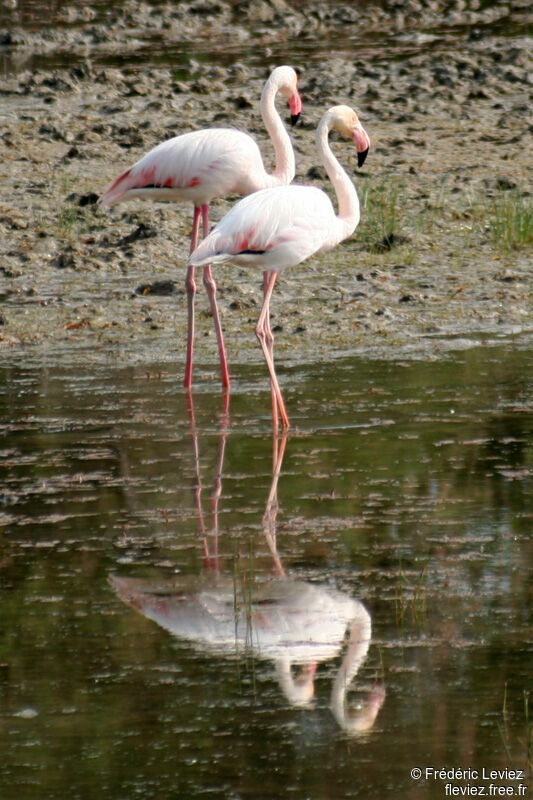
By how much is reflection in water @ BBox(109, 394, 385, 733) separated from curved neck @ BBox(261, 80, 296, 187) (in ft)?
11.8

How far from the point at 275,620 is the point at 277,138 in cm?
429

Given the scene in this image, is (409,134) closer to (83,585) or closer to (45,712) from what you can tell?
(83,585)

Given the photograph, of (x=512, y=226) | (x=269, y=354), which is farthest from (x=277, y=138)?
(x=512, y=226)

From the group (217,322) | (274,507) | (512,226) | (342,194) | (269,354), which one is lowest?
(512,226)

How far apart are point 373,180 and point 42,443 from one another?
603 cm

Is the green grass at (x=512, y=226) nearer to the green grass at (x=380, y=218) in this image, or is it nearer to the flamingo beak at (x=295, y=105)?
the green grass at (x=380, y=218)

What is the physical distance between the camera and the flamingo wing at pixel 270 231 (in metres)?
7.55

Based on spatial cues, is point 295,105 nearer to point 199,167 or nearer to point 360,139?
point 360,139

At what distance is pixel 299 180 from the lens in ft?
40.5

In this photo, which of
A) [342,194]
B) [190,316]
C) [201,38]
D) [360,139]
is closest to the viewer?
[342,194]

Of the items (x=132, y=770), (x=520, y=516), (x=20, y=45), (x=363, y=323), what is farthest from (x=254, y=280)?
(x=20, y=45)

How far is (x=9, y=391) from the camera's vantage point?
27.0ft

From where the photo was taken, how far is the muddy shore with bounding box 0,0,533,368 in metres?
9.58

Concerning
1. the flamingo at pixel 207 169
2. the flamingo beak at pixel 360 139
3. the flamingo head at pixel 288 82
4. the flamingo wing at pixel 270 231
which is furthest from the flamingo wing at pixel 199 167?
the flamingo wing at pixel 270 231
